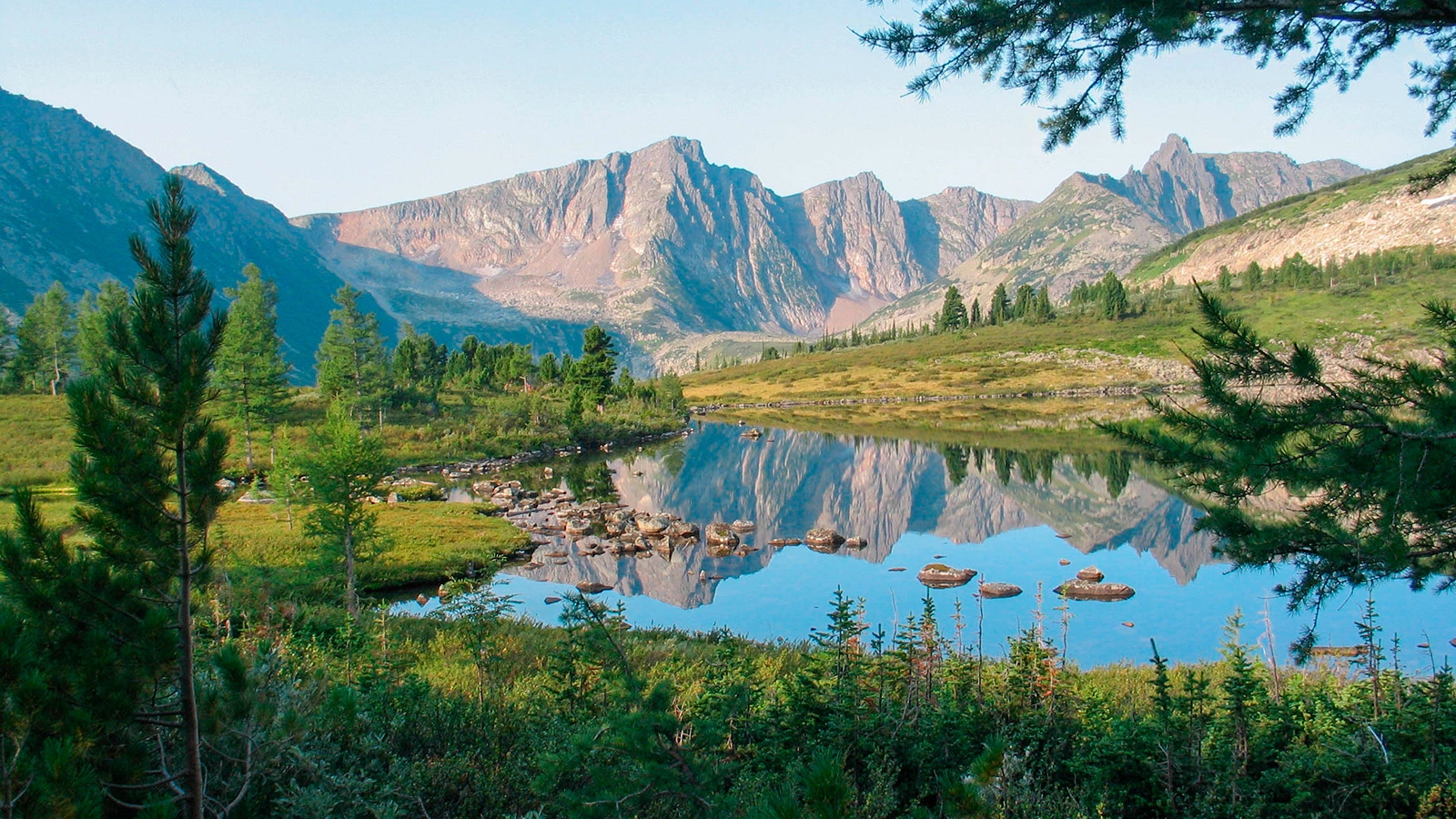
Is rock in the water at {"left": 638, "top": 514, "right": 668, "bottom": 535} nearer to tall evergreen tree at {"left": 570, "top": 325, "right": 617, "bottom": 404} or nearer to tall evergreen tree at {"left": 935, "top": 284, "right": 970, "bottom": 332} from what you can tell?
tall evergreen tree at {"left": 570, "top": 325, "right": 617, "bottom": 404}

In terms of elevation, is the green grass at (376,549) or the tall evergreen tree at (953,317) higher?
the tall evergreen tree at (953,317)

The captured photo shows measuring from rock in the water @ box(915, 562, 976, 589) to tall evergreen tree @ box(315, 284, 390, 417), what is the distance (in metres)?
44.4

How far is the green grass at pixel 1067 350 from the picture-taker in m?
118

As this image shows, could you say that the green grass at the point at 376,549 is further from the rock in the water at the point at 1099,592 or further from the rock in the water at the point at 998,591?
the rock in the water at the point at 1099,592

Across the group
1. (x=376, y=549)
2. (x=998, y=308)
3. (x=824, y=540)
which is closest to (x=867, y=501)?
(x=824, y=540)

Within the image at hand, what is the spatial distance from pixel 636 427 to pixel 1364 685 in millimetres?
70787

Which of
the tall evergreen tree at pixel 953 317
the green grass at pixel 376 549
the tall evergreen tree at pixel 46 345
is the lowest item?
the green grass at pixel 376 549

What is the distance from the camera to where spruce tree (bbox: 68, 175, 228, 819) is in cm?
400

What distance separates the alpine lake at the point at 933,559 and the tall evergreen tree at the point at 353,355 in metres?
11.6

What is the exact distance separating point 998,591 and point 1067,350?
127884mm

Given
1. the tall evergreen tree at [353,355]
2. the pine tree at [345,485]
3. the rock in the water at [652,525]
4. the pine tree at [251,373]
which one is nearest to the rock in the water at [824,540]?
the rock in the water at [652,525]

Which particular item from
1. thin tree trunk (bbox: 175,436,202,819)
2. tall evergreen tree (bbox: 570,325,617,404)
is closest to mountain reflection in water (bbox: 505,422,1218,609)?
tall evergreen tree (bbox: 570,325,617,404)

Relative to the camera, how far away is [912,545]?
104ft

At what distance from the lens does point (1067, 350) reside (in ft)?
454
